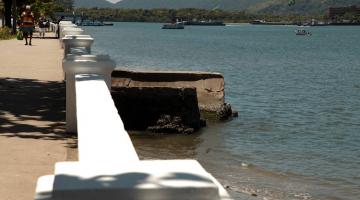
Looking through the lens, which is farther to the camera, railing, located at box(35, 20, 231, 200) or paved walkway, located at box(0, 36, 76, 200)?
paved walkway, located at box(0, 36, 76, 200)

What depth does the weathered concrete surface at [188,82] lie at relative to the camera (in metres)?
15.8

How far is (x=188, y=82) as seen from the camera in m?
16.1

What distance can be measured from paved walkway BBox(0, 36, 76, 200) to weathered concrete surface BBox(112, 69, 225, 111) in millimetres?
1702

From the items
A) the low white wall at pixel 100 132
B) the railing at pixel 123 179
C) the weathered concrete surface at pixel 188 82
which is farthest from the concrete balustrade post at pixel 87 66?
the weathered concrete surface at pixel 188 82

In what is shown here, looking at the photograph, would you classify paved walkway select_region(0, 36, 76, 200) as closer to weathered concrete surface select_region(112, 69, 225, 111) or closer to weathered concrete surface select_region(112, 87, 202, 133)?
weathered concrete surface select_region(112, 87, 202, 133)

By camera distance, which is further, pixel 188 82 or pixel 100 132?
pixel 188 82

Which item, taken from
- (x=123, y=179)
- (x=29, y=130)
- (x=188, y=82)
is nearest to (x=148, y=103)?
(x=188, y=82)

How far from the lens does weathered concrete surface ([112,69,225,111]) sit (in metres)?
15.8

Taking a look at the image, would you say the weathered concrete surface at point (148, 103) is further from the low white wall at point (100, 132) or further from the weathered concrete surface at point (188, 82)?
the low white wall at point (100, 132)

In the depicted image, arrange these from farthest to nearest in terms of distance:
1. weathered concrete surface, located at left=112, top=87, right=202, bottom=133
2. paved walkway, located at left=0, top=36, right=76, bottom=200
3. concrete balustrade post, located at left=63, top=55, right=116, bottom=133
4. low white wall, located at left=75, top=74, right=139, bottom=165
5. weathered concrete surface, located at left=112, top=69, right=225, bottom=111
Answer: weathered concrete surface, located at left=112, top=69, right=225, bottom=111 < weathered concrete surface, located at left=112, top=87, right=202, bottom=133 < concrete balustrade post, located at left=63, top=55, right=116, bottom=133 < paved walkway, located at left=0, top=36, right=76, bottom=200 < low white wall, located at left=75, top=74, right=139, bottom=165

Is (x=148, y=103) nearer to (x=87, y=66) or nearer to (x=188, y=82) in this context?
(x=188, y=82)

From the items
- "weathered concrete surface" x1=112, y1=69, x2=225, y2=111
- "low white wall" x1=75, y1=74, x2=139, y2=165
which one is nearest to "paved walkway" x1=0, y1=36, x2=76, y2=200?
"low white wall" x1=75, y1=74, x2=139, y2=165

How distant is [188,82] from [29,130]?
7665 mm

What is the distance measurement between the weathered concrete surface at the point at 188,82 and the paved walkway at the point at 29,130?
170 centimetres
